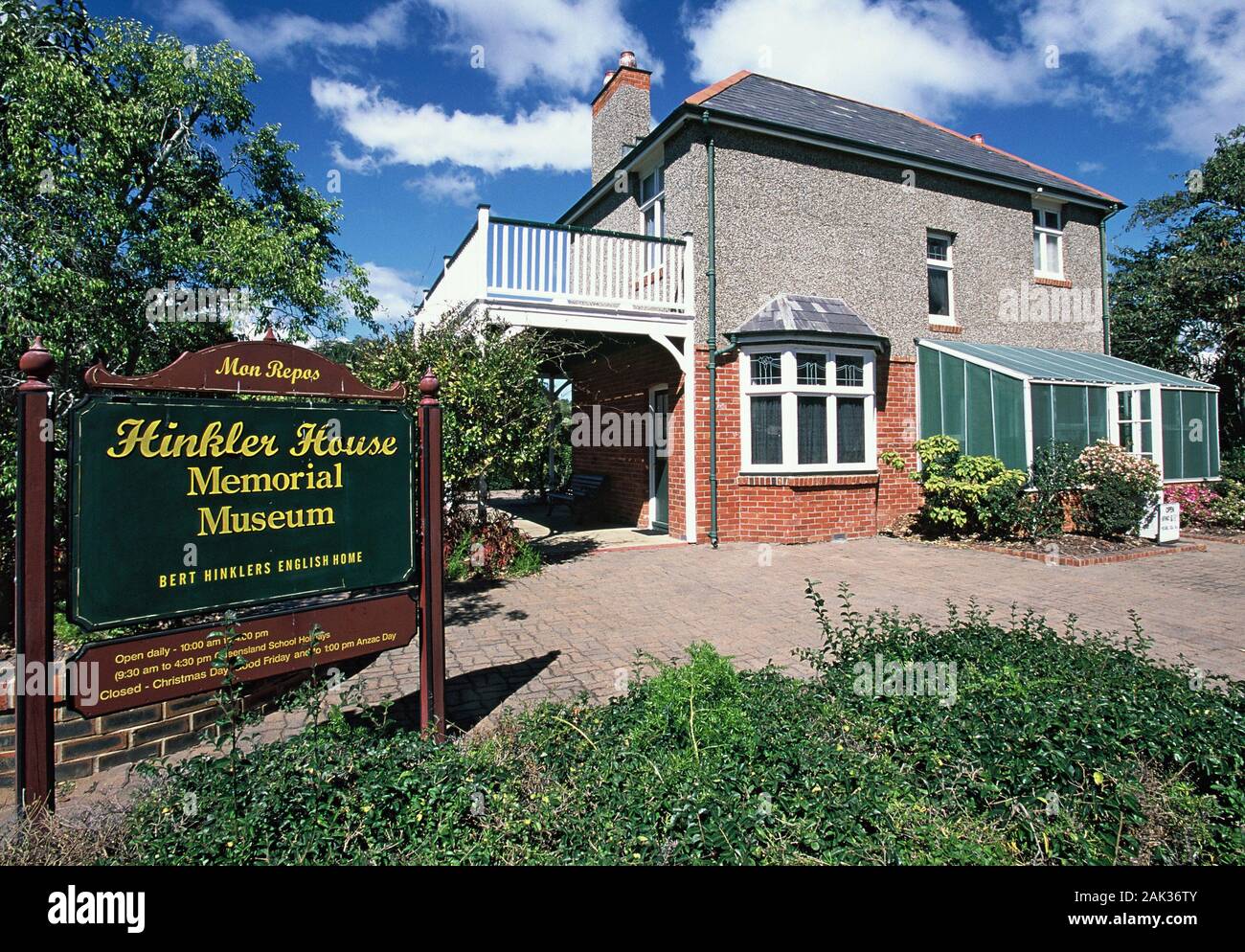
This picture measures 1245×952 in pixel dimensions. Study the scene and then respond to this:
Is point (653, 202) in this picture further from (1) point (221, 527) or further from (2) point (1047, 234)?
(1) point (221, 527)

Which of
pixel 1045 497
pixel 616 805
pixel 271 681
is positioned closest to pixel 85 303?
pixel 271 681

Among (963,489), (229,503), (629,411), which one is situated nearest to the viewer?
(229,503)

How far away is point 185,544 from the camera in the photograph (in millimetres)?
2934

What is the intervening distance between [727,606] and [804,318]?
5662 mm

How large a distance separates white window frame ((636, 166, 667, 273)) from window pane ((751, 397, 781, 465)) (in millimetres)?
2725

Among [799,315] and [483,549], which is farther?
[799,315]

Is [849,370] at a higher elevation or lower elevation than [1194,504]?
higher

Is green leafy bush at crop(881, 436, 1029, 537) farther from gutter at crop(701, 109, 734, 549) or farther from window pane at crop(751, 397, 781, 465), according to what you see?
gutter at crop(701, 109, 734, 549)

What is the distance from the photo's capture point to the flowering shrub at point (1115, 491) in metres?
10.4

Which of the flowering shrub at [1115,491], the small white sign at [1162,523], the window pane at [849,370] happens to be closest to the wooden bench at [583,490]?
the window pane at [849,370]

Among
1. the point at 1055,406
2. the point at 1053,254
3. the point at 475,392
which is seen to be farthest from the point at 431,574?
the point at 1053,254

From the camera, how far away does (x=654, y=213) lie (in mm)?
12352
